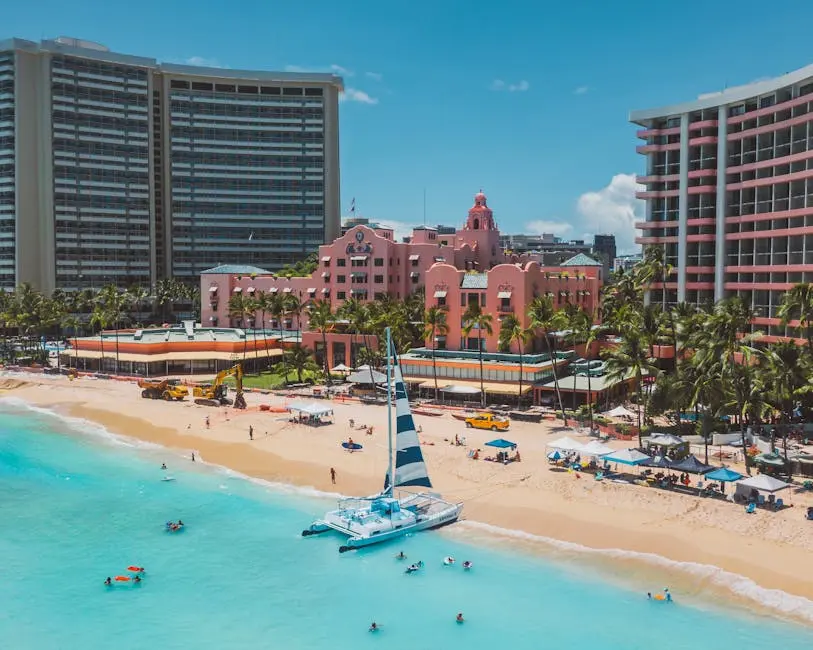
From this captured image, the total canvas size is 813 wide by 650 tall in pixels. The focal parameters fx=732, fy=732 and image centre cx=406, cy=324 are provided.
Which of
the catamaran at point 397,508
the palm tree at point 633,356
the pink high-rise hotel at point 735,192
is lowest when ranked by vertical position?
the catamaran at point 397,508

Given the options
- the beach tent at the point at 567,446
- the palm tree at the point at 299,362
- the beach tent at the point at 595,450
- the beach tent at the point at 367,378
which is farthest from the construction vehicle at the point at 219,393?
the beach tent at the point at 595,450

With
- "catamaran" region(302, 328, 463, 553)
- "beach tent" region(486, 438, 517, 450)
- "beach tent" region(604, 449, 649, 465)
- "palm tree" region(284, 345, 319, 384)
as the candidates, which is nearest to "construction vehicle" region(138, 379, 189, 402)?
"palm tree" region(284, 345, 319, 384)

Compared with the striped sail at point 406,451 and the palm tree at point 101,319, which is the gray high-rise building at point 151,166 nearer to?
the palm tree at point 101,319

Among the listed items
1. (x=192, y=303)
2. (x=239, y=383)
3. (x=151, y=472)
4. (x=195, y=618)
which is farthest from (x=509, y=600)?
(x=192, y=303)

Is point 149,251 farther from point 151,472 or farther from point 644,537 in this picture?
point 644,537

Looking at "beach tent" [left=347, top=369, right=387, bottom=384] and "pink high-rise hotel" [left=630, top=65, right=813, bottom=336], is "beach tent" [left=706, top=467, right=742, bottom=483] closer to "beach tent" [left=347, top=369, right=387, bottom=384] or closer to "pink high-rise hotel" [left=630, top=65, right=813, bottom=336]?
"pink high-rise hotel" [left=630, top=65, right=813, bottom=336]
